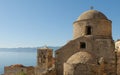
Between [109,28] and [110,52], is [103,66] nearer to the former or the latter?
[110,52]

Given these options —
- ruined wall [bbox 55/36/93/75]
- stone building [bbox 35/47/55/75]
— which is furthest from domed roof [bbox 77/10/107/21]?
stone building [bbox 35/47/55/75]

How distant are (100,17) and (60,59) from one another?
4.73 meters

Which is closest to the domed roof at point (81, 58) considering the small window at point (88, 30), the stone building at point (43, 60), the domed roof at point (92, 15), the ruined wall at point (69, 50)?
the ruined wall at point (69, 50)

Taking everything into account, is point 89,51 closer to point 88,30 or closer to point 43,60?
point 88,30

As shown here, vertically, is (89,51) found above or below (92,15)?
below

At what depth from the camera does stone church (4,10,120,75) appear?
16.9 m

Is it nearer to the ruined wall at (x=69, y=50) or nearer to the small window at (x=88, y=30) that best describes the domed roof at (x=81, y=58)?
the ruined wall at (x=69, y=50)

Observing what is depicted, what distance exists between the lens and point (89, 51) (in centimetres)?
1855

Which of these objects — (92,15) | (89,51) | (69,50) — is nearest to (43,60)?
(69,50)

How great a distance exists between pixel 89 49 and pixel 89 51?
0.16 meters

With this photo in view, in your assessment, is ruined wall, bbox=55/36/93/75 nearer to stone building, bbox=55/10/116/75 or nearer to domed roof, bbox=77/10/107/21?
stone building, bbox=55/10/116/75

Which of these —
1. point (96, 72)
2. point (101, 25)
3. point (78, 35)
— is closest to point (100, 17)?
point (101, 25)

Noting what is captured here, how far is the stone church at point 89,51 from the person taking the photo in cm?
1688

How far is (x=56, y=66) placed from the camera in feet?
64.0
